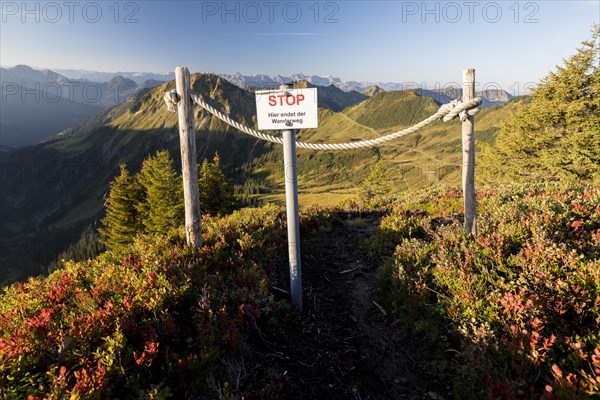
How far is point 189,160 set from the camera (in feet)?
21.4

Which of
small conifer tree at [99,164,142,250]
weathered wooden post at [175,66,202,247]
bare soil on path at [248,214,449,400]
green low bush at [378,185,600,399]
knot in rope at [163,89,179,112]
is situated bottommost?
small conifer tree at [99,164,142,250]

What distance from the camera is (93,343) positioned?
143 inches

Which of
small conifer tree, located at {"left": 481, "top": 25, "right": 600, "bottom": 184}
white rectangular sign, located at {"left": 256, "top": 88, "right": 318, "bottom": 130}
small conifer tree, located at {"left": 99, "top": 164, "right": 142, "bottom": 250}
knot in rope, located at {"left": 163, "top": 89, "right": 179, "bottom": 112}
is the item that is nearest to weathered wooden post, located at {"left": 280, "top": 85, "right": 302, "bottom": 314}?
white rectangular sign, located at {"left": 256, "top": 88, "right": 318, "bottom": 130}

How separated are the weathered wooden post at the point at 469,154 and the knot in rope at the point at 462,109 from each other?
0.06 metres

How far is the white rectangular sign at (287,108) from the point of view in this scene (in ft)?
15.7

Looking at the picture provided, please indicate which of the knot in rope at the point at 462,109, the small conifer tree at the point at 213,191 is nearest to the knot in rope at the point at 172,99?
the knot in rope at the point at 462,109

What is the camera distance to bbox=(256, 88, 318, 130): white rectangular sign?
4.77 m

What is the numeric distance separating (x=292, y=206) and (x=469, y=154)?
3.68 m

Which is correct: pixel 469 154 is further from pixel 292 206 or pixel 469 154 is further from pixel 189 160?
pixel 189 160

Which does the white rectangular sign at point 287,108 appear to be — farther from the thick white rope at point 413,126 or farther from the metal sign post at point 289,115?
the thick white rope at point 413,126

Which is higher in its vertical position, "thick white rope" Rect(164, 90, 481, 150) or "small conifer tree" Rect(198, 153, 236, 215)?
"thick white rope" Rect(164, 90, 481, 150)

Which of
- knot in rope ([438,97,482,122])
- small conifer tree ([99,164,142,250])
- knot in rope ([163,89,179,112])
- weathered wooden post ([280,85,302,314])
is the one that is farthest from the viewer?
small conifer tree ([99,164,142,250])

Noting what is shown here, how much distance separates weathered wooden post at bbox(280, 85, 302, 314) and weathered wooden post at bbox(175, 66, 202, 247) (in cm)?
233

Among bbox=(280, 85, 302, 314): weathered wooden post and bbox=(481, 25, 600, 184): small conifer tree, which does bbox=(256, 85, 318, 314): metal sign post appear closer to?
bbox=(280, 85, 302, 314): weathered wooden post
